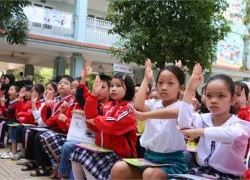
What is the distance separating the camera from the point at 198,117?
7.36 feet

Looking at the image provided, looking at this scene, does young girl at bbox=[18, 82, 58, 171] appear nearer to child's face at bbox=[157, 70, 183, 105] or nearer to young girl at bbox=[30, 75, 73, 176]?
young girl at bbox=[30, 75, 73, 176]

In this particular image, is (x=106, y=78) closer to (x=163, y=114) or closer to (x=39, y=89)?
(x=163, y=114)

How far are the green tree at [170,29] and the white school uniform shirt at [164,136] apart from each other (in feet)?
14.3

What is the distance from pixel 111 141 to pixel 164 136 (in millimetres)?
677

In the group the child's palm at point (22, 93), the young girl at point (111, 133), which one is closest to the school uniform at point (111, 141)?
the young girl at point (111, 133)

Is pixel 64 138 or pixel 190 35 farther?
pixel 190 35

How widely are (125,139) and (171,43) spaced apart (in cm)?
413

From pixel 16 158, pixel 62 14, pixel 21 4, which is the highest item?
pixel 62 14

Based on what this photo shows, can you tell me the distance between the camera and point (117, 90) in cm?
306

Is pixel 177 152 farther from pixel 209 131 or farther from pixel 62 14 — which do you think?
pixel 62 14

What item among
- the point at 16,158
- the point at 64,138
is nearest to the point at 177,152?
the point at 64,138

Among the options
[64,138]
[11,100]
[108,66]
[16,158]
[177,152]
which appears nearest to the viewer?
[177,152]

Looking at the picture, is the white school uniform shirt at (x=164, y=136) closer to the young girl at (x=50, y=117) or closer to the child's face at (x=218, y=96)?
the child's face at (x=218, y=96)

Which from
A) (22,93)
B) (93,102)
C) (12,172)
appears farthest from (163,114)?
(22,93)
